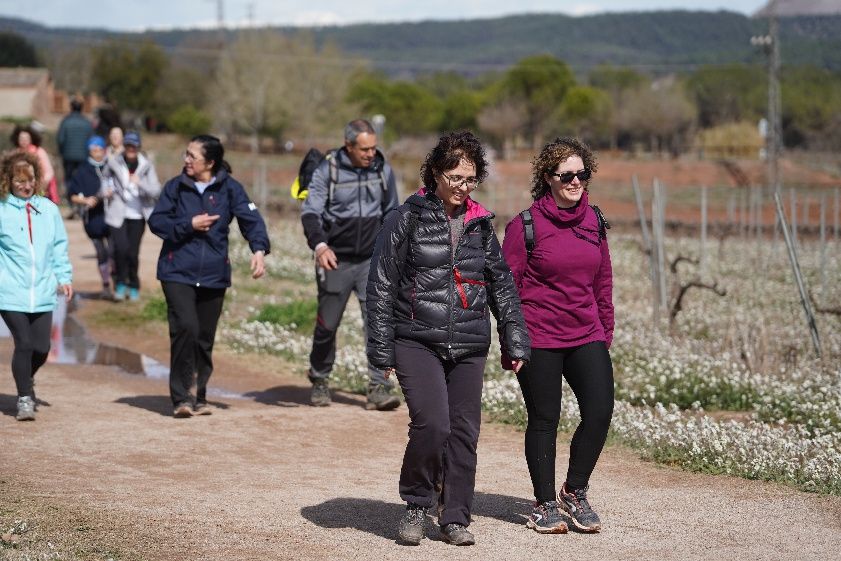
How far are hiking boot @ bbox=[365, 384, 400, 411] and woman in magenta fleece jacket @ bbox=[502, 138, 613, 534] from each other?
11.9ft

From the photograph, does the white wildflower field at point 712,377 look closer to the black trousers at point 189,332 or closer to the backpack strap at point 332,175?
the black trousers at point 189,332

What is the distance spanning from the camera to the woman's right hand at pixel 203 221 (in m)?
9.28

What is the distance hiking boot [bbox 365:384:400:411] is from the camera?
1027cm

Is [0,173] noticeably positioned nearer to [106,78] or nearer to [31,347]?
[31,347]

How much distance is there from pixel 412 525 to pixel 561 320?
121 centimetres

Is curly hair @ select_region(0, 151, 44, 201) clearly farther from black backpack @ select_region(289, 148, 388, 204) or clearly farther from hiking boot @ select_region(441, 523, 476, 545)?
hiking boot @ select_region(441, 523, 476, 545)

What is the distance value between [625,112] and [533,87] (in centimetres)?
1195

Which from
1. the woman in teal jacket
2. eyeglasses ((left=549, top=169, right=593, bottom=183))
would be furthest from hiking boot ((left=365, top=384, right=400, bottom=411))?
eyeglasses ((left=549, top=169, right=593, bottom=183))

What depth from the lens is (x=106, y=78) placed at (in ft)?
302

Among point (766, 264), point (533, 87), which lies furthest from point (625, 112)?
point (766, 264)

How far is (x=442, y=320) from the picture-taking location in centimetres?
630

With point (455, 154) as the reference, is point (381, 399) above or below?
below

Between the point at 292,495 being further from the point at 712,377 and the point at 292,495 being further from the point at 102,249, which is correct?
the point at 102,249

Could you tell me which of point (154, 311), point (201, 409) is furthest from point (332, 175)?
point (154, 311)
